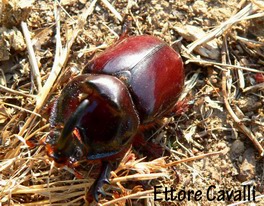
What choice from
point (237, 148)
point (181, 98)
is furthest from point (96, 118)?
point (237, 148)

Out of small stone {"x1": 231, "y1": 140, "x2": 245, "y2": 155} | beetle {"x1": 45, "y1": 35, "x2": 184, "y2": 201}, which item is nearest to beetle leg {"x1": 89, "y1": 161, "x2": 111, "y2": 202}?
beetle {"x1": 45, "y1": 35, "x2": 184, "y2": 201}

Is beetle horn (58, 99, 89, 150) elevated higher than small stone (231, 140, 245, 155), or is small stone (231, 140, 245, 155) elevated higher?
beetle horn (58, 99, 89, 150)

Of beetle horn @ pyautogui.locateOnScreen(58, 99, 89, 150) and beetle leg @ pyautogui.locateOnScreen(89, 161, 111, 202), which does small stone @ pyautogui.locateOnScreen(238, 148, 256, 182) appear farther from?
beetle horn @ pyautogui.locateOnScreen(58, 99, 89, 150)

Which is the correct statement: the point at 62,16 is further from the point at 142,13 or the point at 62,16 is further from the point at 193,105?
the point at 193,105

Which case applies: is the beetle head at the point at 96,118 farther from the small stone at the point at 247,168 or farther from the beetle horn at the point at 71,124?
the small stone at the point at 247,168

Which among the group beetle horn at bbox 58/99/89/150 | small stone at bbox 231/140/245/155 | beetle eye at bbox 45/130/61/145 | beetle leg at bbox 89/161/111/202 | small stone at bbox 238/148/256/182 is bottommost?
small stone at bbox 238/148/256/182

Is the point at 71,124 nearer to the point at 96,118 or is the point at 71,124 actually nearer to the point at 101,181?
the point at 96,118
